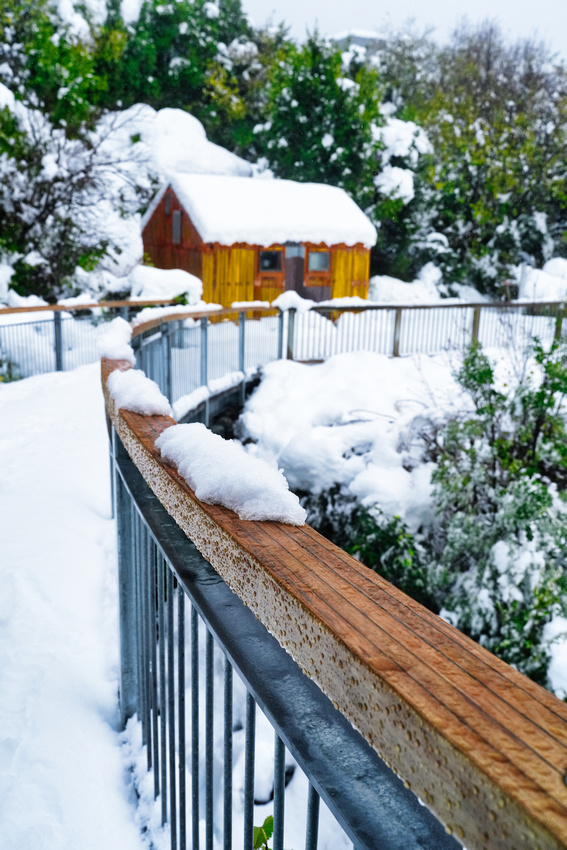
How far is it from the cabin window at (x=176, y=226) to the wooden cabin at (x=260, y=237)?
1.4 inches

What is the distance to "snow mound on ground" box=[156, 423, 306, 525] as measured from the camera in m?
1.25

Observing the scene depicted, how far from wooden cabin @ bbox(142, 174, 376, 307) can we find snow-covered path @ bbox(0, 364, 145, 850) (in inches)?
757

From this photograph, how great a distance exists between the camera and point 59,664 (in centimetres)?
277

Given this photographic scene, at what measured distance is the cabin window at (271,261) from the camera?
2492 centimetres

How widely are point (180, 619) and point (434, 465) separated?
8019 millimetres

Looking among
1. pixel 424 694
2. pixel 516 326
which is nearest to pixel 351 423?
pixel 516 326

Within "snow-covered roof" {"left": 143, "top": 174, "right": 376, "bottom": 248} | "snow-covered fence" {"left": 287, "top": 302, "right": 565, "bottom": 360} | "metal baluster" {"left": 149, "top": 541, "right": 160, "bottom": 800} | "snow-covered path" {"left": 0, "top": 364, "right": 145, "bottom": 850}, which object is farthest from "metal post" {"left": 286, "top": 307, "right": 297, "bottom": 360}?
"metal baluster" {"left": 149, "top": 541, "right": 160, "bottom": 800}

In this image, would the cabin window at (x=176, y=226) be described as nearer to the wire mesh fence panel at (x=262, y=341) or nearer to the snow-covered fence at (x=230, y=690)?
the wire mesh fence panel at (x=262, y=341)

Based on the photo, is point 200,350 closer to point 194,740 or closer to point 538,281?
point 194,740

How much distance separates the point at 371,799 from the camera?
85 centimetres

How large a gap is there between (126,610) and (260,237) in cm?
2266

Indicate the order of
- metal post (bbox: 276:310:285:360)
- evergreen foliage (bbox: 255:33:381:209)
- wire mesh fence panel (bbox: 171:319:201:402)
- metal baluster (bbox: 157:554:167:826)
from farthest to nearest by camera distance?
evergreen foliage (bbox: 255:33:381:209), metal post (bbox: 276:310:285:360), wire mesh fence panel (bbox: 171:319:201:402), metal baluster (bbox: 157:554:167:826)

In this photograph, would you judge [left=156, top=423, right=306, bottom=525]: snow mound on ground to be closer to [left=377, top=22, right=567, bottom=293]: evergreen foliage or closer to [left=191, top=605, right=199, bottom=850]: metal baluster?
[left=191, top=605, right=199, bottom=850]: metal baluster

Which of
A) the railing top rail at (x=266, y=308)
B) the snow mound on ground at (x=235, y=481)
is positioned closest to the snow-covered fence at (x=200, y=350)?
the railing top rail at (x=266, y=308)
